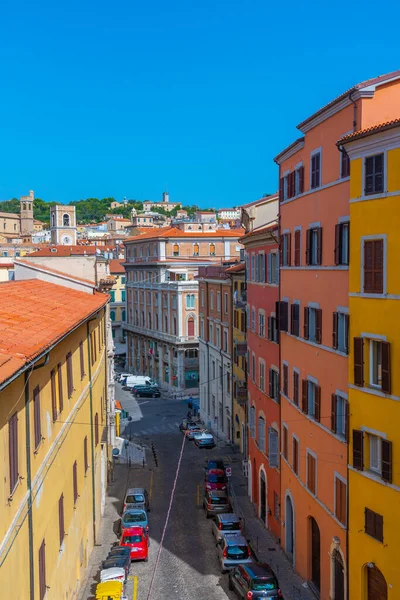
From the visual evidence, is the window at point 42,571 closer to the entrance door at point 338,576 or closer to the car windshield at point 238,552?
the entrance door at point 338,576

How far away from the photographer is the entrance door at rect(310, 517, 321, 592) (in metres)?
26.0

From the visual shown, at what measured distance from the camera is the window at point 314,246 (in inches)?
979

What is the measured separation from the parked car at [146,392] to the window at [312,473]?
54583 mm

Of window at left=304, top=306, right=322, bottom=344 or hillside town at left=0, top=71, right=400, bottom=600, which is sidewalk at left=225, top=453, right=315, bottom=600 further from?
window at left=304, top=306, right=322, bottom=344

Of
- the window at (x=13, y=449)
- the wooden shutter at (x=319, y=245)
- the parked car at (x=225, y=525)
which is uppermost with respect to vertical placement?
the wooden shutter at (x=319, y=245)

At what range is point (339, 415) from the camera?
76.4 ft

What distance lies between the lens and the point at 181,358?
79.6 meters

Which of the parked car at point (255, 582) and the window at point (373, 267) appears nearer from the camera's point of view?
the window at point (373, 267)

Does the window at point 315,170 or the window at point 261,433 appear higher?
the window at point 315,170

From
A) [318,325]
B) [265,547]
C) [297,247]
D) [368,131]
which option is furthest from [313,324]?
[265,547]

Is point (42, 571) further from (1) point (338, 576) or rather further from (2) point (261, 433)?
A: (2) point (261, 433)

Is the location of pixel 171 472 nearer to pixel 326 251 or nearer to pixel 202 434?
pixel 202 434

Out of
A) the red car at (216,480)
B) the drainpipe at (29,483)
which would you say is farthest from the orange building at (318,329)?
the drainpipe at (29,483)

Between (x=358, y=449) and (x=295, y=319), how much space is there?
8.40 meters
